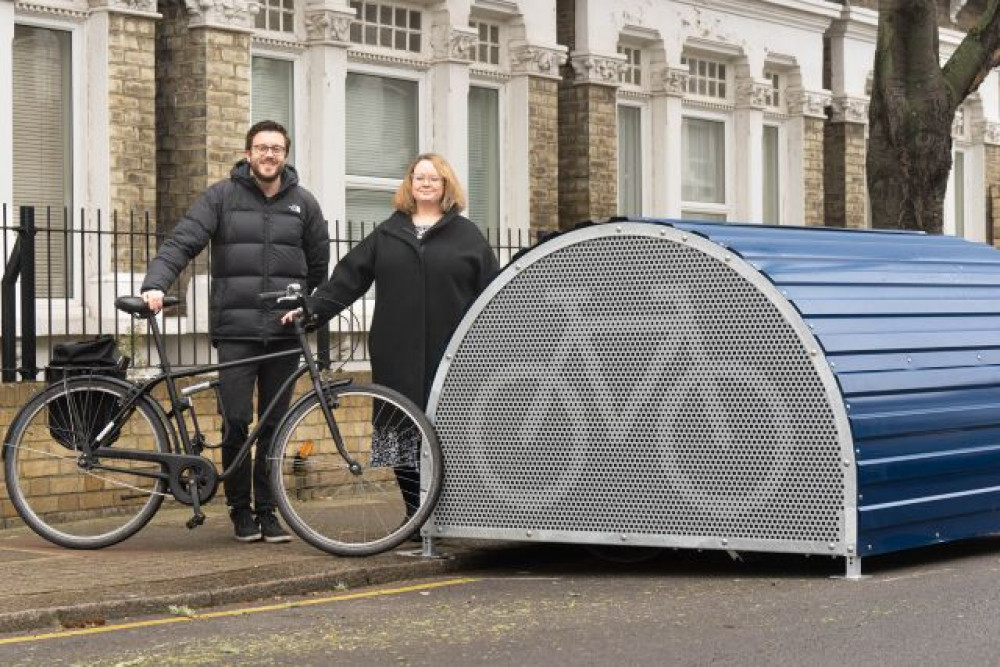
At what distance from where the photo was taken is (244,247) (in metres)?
10.5

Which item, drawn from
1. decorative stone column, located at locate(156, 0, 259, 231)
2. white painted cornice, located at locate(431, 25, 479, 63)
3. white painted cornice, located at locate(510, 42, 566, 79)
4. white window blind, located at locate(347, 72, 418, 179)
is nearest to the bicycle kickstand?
decorative stone column, located at locate(156, 0, 259, 231)

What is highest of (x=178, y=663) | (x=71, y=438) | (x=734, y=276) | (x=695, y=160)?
(x=695, y=160)

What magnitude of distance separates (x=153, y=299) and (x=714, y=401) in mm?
2782

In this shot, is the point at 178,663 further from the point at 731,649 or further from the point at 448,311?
the point at 448,311

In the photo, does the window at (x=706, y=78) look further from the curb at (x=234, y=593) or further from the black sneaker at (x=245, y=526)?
the curb at (x=234, y=593)

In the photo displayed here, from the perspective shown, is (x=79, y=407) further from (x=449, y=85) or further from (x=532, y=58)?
(x=532, y=58)

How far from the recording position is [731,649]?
7.41m

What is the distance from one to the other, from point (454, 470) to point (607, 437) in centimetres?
85

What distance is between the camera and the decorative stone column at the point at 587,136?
1958cm

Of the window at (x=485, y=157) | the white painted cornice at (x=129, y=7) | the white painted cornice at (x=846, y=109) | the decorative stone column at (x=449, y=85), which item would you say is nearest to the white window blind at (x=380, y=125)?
the decorative stone column at (x=449, y=85)

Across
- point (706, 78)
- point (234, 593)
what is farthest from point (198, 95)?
point (706, 78)

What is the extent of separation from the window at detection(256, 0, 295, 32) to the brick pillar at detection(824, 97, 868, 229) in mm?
9195

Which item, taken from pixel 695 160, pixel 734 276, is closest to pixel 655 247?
pixel 734 276

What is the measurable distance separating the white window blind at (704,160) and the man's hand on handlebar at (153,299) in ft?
39.9
